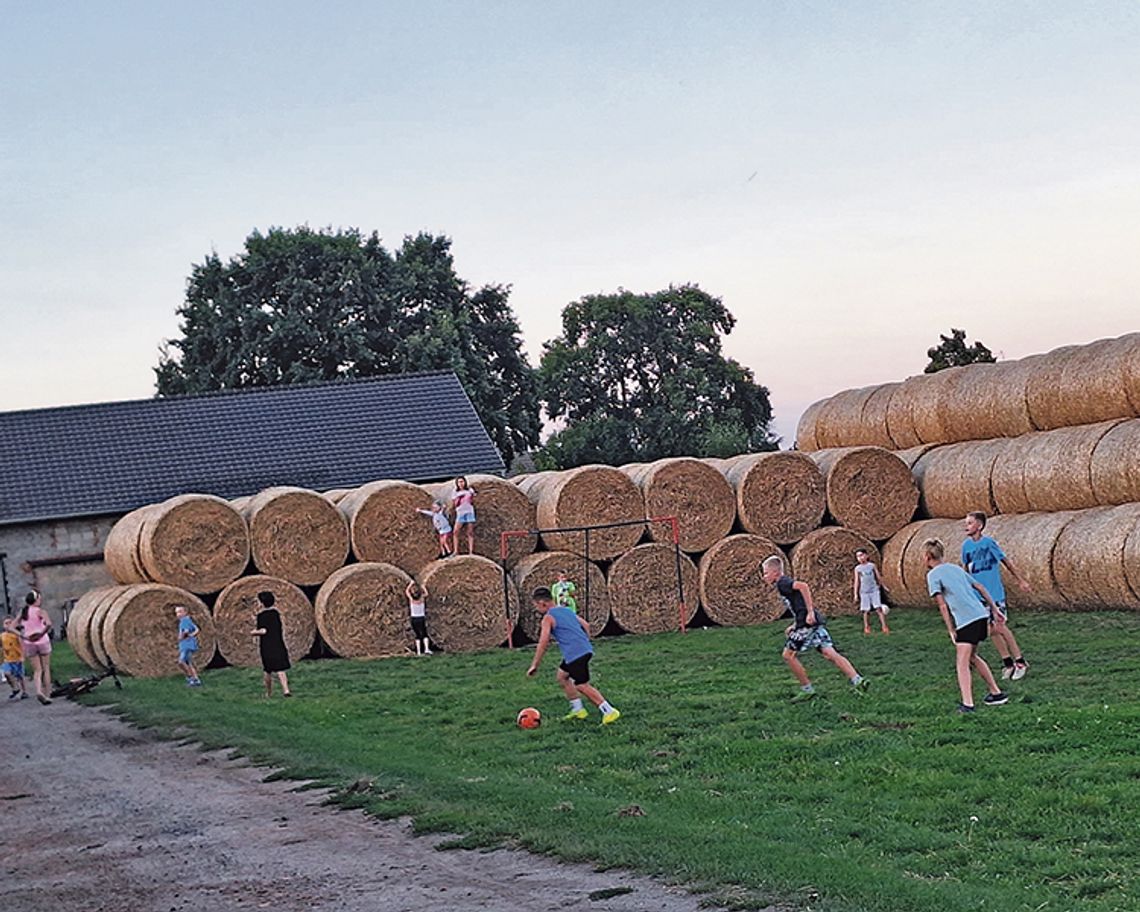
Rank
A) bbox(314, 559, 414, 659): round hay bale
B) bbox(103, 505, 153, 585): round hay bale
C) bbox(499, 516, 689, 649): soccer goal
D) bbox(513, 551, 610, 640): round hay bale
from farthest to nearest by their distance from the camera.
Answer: bbox(513, 551, 610, 640): round hay bale → bbox(499, 516, 689, 649): soccer goal → bbox(103, 505, 153, 585): round hay bale → bbox(314, 559, 414, 659): round hay bale

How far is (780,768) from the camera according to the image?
44.1 ft

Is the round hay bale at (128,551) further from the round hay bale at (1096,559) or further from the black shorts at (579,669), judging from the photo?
the round hay bale at (1096,559)

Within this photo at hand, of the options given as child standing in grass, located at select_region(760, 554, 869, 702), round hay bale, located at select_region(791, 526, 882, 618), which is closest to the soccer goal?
round hay bale, located at select_region(791, 526, 882, 618)

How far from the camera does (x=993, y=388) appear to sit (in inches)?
1123

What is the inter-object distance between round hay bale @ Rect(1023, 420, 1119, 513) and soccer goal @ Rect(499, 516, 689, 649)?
6.45m

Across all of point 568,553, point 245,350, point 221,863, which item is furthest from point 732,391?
point 221,863

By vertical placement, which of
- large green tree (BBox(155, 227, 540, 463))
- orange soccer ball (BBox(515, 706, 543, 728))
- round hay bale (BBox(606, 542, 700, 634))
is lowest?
orange soccer ball (BBox(515, 706, 543, 728))

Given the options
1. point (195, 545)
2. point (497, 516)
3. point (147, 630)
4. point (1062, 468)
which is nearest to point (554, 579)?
point (497, 516)

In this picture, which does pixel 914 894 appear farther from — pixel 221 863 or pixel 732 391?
pixel 732 391

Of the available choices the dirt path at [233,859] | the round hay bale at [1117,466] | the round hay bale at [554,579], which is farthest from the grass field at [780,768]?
the round hay bale at [554,579]

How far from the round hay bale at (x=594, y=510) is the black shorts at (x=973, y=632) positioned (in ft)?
47.6

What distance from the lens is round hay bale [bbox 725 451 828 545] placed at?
30750 mm

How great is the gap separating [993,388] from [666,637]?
674 cm

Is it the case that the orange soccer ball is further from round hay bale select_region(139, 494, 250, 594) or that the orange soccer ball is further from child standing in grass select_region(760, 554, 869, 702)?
round hay bale select_region(139, 494, 250, 594)
